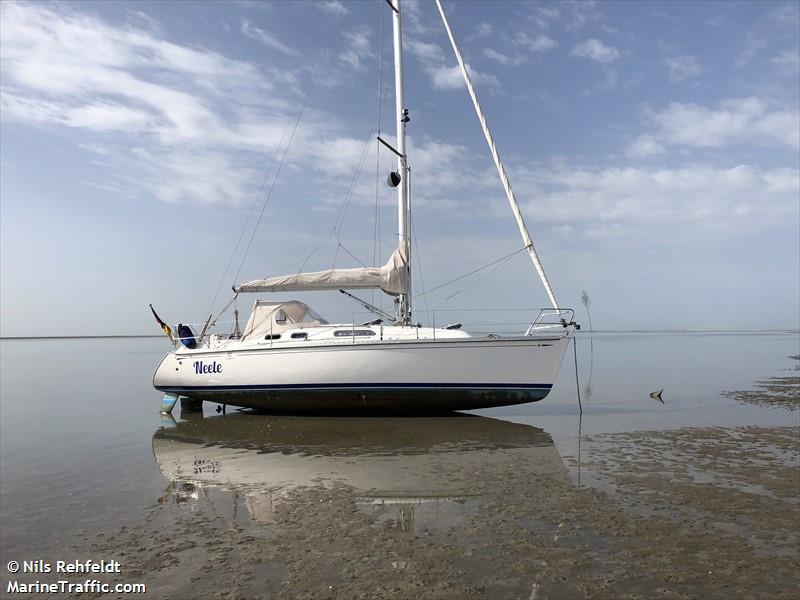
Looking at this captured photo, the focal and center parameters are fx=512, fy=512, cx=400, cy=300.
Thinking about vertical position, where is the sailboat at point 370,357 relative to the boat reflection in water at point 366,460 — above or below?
above

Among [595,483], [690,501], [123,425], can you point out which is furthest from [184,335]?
[690,501]

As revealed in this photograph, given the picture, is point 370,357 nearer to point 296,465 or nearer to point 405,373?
point 405,373

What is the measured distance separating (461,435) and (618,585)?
7.24 m

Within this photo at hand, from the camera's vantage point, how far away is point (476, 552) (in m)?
5.11

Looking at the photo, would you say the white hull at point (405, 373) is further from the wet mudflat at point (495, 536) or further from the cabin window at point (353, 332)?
the wet mudflat at point (495, 536)

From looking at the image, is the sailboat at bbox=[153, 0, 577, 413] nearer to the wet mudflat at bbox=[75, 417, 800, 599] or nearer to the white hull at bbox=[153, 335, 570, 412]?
the white hull at bbox=[153, 335, 570, 412]

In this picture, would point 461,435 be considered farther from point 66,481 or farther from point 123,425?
point 123,425

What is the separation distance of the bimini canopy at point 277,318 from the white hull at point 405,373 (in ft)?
3.47

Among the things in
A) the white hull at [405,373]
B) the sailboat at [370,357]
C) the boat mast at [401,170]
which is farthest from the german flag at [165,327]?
A: the boat mast at [401,170]

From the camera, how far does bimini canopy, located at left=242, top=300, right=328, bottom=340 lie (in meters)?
15.5

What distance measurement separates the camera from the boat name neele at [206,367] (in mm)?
15148

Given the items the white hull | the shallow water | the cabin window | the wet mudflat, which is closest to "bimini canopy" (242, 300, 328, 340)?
the white hull

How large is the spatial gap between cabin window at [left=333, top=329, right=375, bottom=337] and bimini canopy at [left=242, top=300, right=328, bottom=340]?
150 centimetres

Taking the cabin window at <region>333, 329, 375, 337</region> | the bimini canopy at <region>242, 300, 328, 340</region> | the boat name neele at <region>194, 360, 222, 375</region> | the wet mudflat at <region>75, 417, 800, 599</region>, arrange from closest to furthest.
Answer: the wet mudflat at <region>75, 417, 800, 599</region>, the cabin window at <region>333, 329, 375, 337</region>, the boat name neele at <region>194, 360, 222, 375</region>, the bimini canopy at <region>242, 300, 328, 340</region>
